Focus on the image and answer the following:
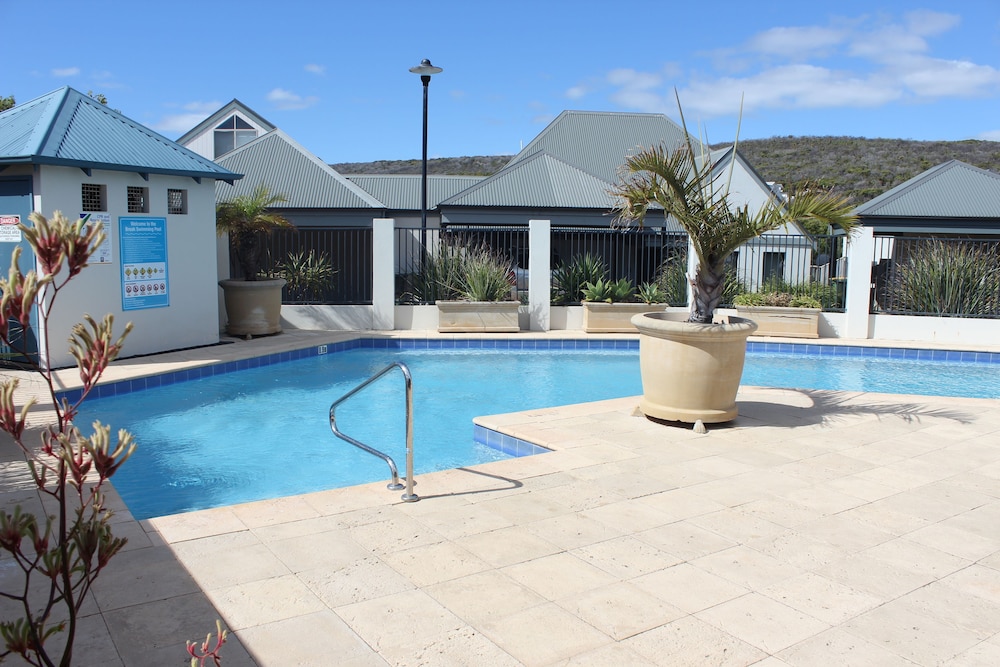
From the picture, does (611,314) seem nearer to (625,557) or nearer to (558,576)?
(625,557)

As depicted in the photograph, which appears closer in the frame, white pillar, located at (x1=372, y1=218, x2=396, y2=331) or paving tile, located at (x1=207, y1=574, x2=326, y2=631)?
paving tile, located at (x1=207, y1=574, x2=326, y2=631)

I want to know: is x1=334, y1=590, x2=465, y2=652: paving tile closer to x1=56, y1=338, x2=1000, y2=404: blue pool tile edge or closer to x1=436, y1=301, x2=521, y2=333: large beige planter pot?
x1=56, y1=338, x2=1000, y2=404: blue pool tile edge

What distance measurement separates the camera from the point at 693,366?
650 cm

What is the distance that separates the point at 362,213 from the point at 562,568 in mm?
20207

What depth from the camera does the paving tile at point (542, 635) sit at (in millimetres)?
3008

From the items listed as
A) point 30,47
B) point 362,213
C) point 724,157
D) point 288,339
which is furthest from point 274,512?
point 30,47

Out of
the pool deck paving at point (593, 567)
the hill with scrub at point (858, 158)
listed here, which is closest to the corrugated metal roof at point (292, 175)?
the pool deck paving at point (593, 567)

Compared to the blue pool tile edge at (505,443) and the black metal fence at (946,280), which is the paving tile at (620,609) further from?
the black metal fence at (946,280)

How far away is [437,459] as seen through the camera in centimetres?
693

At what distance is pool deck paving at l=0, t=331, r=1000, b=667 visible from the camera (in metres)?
3.07

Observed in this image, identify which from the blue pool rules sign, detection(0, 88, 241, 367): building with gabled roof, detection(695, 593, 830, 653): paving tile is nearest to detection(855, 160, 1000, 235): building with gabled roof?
detection(0, 88, 241, 367): building with gabled roof

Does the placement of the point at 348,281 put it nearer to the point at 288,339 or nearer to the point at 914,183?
the point at 288,339

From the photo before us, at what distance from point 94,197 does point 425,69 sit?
701 cm

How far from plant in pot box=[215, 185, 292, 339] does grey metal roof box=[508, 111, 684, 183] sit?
20.0m
